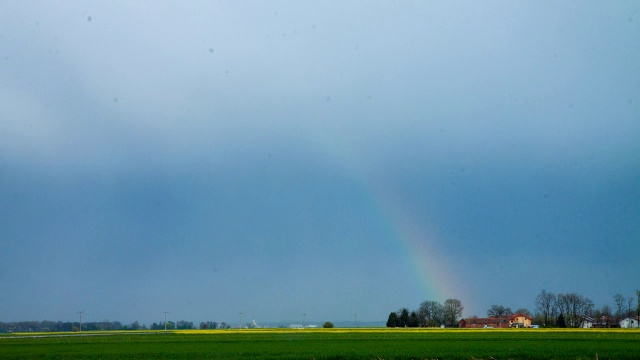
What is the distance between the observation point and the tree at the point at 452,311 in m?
194

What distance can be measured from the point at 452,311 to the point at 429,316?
1498cm

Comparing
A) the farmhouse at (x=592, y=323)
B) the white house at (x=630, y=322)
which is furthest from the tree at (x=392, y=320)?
the white house at (x=630, y=322)

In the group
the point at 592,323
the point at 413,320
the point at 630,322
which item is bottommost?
the point at 592,323

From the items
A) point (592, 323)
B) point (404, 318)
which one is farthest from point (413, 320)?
point (592, 323)

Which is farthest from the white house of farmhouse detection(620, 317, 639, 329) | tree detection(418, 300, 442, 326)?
tree detection(418, 300, 442, 326)

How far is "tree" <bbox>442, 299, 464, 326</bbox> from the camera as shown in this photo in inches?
7618

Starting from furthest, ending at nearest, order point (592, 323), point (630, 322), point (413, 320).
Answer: point (592, 323) → point (630, 322) → point (413, 320)

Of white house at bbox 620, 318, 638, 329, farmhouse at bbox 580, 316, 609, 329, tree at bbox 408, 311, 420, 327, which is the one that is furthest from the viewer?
white house at bbox 620, 318, 638, 329

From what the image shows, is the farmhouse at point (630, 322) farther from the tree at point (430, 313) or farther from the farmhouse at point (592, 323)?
the tree at point (430, 313)

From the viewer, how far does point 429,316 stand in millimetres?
184000

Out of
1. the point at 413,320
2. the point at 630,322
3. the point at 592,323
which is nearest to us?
the point at 413,320

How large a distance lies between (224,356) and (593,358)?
23.2 meters

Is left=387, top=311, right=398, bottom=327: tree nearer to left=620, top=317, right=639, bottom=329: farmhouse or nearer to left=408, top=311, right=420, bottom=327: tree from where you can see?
left=408, top=311, right=420, bottom=327: tree

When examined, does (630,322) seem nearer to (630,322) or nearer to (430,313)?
(630,322)
